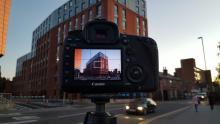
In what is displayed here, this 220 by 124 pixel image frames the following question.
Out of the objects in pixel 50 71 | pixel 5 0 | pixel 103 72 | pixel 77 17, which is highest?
pixel 77 17

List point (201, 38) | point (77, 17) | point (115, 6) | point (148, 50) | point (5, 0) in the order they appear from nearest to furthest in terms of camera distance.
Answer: point (148, 50), point (5, 0), point (201, 38), point (115, 6), point (77, 17)

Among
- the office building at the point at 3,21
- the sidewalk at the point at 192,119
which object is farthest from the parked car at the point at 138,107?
the office building at the point at 3,21

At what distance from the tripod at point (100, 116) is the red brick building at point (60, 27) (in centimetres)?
4651

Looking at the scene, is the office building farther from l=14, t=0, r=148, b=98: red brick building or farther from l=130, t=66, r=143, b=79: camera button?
l=130, t=66, r=143, b=79: camera button

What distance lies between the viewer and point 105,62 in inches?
84.1

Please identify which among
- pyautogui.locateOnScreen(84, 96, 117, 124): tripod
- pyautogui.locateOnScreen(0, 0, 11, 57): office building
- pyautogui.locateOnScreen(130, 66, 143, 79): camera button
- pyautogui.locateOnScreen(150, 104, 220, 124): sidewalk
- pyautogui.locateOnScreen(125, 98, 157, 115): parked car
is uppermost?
pyautogui.locateOnScreen(0, 0, 11, 57): office building

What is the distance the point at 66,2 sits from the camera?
2694 inches

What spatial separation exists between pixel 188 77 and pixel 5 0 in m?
81.5

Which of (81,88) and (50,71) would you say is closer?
(81,88)

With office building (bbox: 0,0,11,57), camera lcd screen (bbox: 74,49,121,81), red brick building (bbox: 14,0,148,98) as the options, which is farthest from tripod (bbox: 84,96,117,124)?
red brick building (bbox: 14,0,148,98)

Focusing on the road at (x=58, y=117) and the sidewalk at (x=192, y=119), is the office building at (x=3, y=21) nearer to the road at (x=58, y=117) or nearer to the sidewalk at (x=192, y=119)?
the road at (x=58, y=117)

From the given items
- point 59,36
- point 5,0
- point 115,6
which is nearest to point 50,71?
point 59,36

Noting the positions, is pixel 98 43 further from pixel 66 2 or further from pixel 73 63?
pixel 66 2

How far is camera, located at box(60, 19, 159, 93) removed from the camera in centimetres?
210
